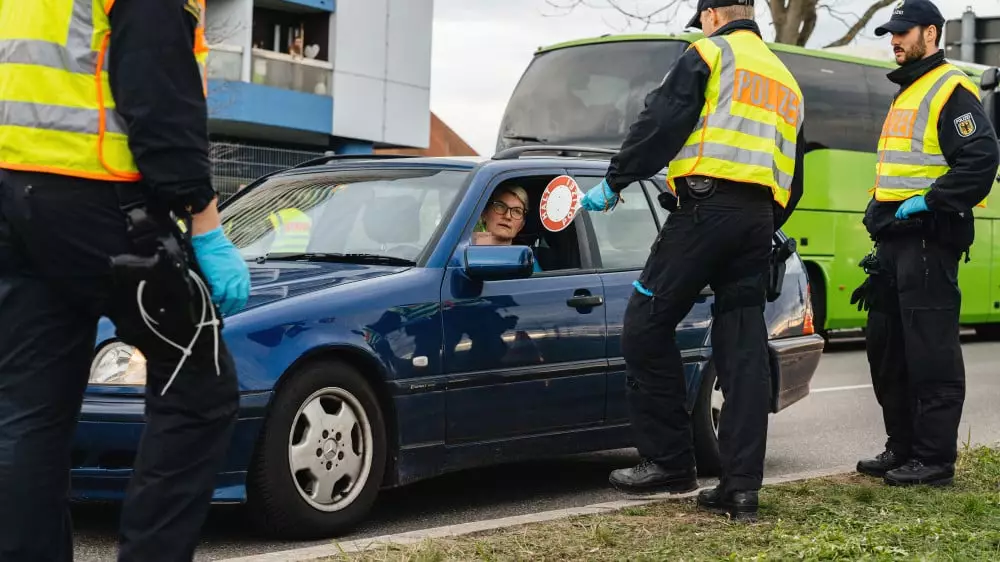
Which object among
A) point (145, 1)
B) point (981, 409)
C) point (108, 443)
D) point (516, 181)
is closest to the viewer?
point (145, 1)

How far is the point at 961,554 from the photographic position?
15.2ft

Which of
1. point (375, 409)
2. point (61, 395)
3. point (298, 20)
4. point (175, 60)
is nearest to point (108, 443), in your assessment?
point (375, 409)

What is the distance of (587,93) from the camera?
46.2ft

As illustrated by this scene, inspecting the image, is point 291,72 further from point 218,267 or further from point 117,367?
point 218,267

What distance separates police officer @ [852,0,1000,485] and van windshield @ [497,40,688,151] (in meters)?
7.09

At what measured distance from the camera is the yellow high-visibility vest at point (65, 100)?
316 centimetres

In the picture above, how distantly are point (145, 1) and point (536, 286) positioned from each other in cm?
325

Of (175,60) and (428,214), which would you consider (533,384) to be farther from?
(175,60)

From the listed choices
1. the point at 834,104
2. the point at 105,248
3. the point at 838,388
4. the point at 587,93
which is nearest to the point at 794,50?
the point at 834,104

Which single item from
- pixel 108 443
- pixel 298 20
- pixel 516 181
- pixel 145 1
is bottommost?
pixel 108 443

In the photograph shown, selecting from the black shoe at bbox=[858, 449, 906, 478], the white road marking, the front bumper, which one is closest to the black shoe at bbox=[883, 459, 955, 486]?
the black shoe at bbox=[858, 449, 906, 478]

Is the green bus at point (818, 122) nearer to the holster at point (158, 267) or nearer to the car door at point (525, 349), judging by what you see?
the car door at point (525, 349)

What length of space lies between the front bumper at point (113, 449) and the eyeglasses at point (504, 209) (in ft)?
6.08

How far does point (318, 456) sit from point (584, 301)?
5.22 feet
